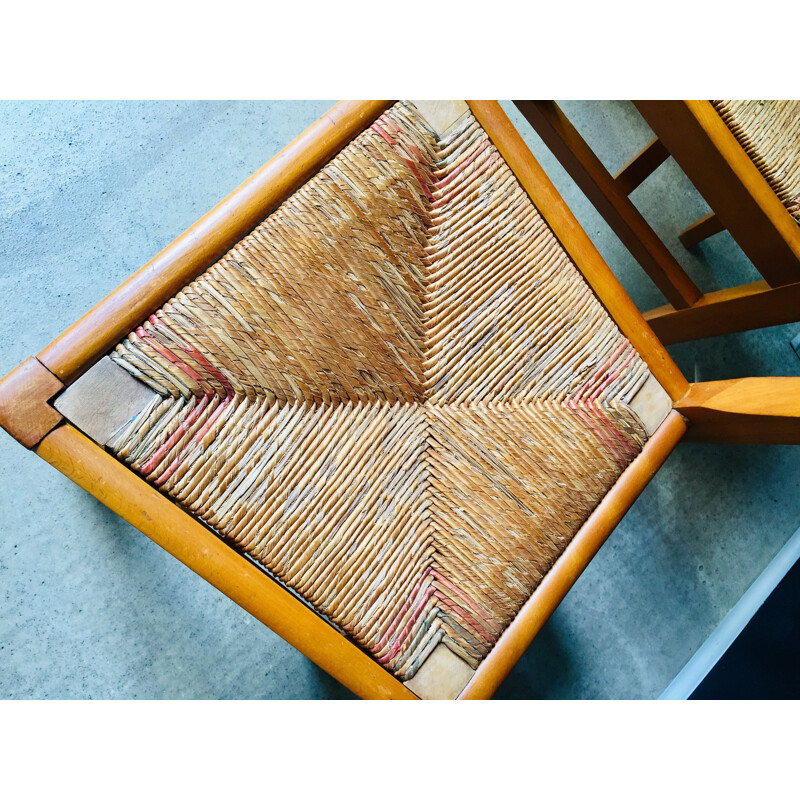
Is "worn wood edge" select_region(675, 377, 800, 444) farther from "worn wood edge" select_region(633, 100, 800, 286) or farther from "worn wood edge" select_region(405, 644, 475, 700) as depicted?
"worn wood edge" select_region(405, 644, 475, 700)

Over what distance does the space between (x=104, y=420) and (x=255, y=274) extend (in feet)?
0.57

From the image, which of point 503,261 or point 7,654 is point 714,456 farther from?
point 7,654

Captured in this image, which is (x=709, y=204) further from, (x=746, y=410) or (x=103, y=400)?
(x=103, y=400)

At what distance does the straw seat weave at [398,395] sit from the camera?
48cm

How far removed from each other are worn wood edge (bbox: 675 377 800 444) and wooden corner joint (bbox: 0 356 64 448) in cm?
59

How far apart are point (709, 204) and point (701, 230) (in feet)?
1.12

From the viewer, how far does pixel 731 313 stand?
2.55 feet

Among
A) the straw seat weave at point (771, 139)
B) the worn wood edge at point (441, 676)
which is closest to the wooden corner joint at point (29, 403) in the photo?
the worn wood edge at point (441, 676)

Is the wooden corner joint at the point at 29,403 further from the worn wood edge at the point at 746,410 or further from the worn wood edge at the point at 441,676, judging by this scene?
the worn wood edge at the point at 746,410

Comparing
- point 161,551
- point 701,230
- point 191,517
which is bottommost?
point 161,551

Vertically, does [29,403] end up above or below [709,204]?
below

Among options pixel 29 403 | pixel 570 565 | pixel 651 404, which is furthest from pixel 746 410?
pixel 29 403

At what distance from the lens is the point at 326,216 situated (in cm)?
51

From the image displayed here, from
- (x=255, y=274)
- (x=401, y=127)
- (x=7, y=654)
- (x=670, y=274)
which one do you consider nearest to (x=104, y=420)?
(x=255, y=274)
